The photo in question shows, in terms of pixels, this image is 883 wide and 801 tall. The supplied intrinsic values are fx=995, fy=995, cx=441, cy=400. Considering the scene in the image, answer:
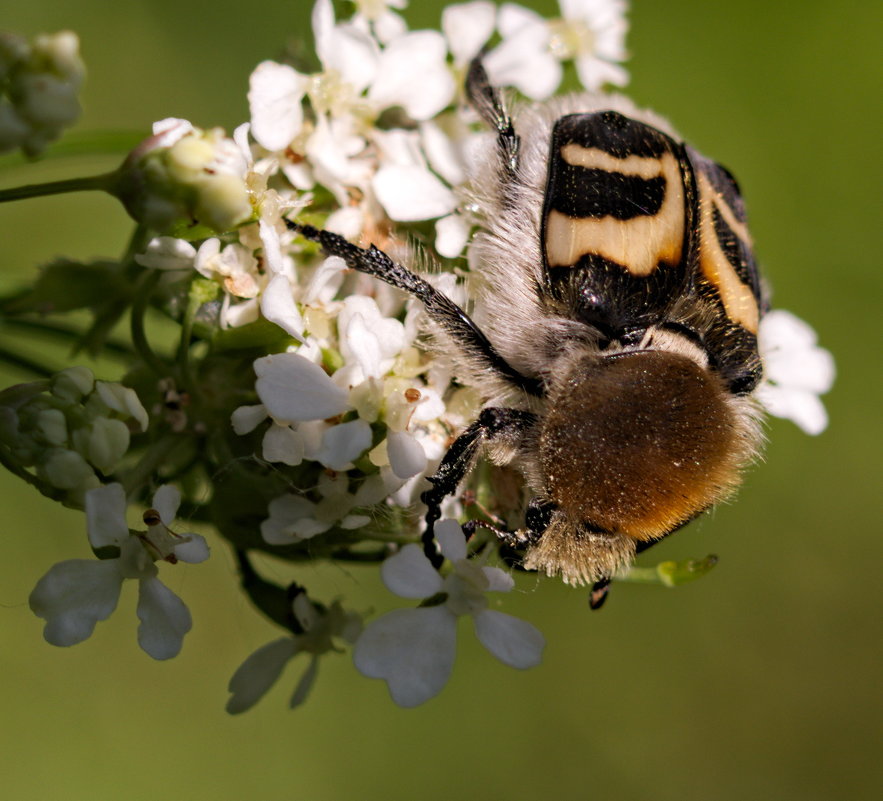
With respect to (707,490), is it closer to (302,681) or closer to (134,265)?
(302,681)

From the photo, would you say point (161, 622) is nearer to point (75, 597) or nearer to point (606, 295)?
point (75, 597)

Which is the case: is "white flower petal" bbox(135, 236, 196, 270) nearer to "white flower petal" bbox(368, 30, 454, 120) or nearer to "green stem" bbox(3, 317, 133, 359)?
"green stem" bbox(3, 317, 133, 359)

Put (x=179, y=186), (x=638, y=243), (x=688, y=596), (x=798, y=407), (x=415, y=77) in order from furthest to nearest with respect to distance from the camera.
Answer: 1. (x=688, y=596)
2. (x=798, y=407)
3. (x=415, y=77)
4. (x=638, y=243)
5. (x=179, y=186)

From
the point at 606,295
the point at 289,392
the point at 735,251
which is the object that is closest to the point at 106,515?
the point at 289,392

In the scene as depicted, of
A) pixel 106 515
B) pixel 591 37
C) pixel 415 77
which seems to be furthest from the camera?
pixel 591 37

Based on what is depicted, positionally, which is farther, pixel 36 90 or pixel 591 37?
pixel 591 37

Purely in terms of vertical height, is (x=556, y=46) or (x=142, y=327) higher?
(x=556, y=46)

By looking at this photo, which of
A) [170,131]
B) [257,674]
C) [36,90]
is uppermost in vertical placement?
[36,90]

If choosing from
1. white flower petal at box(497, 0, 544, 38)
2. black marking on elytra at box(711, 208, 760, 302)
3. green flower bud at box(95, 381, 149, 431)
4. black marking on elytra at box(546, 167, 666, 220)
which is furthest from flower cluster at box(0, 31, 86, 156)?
white flower petal at box(497, 0, 544, 38)
